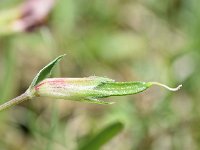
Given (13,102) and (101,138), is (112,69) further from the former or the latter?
(13,102)

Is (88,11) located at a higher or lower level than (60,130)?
higher

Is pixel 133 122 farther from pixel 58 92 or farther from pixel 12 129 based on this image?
pixel 58 92

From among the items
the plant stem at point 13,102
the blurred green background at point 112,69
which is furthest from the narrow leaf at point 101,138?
the plant stem at point 13,102

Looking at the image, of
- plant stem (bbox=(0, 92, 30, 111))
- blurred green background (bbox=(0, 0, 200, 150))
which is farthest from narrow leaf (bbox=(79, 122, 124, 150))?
plant stem (bbox=(0, 92, 30, 111))

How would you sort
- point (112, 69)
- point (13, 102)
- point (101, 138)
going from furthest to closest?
1. point (112, 69)
2. point (101, 138)
3. point (13, 102)

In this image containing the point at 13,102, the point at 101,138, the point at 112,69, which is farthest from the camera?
the point at 112,69

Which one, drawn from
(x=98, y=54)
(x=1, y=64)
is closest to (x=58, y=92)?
(x=1, y=64)

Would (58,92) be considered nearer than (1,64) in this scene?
Yes

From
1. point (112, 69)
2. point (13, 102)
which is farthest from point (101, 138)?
point (112, 69)
